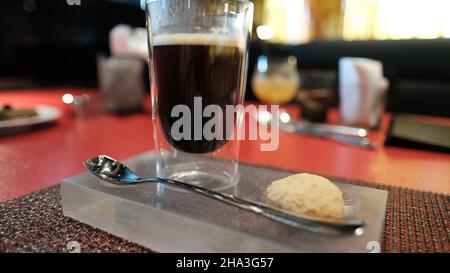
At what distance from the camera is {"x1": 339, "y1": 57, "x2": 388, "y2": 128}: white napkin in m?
0.82

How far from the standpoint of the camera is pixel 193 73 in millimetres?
395

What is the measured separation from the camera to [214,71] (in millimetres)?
399

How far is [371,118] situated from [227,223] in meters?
0.71

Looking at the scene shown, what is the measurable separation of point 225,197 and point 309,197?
0.24 ft

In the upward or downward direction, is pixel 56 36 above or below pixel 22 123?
above

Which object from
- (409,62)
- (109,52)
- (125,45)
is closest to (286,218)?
(125,45)

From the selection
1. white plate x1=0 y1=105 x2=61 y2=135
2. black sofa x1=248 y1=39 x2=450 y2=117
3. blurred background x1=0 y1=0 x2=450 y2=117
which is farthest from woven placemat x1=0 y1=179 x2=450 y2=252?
black sofa x1=248 y1=39 x2=450 y2=117

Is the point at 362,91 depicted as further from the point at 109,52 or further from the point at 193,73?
the point at 109,52

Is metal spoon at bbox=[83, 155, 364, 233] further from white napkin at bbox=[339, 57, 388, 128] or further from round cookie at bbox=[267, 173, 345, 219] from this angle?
white napkin at bbox=[339, 57, 388, 128]

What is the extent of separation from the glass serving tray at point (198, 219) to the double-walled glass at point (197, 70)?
3.0 inches

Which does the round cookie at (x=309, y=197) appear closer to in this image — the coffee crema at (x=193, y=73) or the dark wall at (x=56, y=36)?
the coffee crema at (x=193, y=73)

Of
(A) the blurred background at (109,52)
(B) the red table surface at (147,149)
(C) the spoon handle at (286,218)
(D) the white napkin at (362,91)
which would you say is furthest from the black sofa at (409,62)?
(C) the spoon handle at (286,218)

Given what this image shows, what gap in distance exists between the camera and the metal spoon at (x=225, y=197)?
0.25 metres
